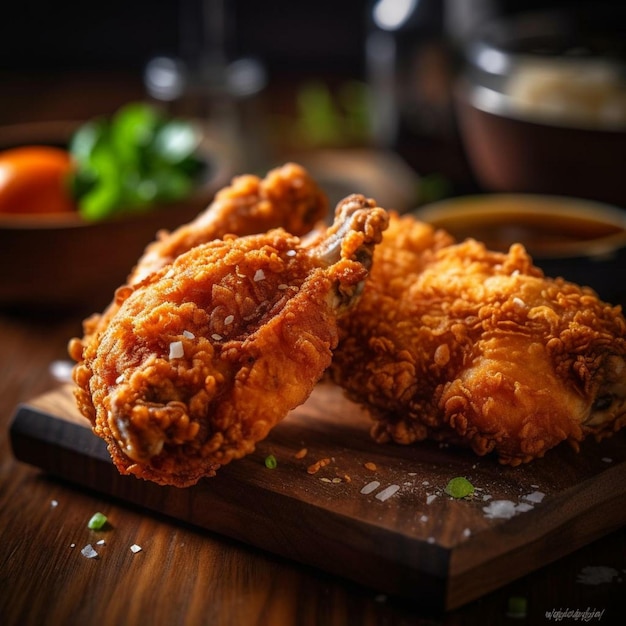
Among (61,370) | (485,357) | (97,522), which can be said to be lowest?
(61,370)

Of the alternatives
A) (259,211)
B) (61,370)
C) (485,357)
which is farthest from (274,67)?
(485,357)

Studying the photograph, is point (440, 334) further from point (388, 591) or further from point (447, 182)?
point (447, 182)

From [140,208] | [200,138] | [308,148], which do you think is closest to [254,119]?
[308,148]

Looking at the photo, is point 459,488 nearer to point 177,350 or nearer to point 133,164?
point 177,350

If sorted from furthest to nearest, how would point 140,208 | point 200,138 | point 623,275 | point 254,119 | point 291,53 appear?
point 291,53, point 254,119, point 200,138, point 140,208, point 623,275

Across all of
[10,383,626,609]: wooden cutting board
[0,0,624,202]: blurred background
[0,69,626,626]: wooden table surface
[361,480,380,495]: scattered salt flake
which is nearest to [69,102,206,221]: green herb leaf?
[0,0,624,202]: blurred background

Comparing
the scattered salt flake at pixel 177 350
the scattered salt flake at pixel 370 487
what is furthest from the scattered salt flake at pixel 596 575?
the scattered salt flake at pixel 177 350

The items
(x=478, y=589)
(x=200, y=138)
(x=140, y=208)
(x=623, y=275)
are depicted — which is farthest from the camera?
(x=200, y=138)

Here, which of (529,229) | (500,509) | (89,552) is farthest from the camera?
(529,229)

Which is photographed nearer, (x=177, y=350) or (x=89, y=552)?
(x=177, y=350)
